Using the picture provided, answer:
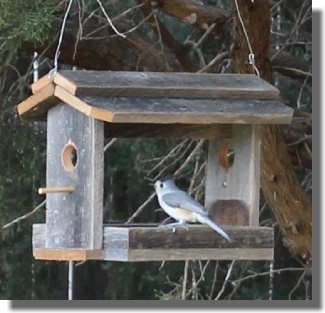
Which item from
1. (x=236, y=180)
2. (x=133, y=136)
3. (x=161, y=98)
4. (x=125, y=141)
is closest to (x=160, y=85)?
(x=161, y=98)

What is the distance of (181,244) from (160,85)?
0.36 metres

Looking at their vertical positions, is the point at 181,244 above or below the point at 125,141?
below

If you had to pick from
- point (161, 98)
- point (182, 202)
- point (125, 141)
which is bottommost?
point (182, 202)

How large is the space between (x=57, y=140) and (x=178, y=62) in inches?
62.4

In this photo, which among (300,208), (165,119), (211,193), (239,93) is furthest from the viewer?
(300,208)

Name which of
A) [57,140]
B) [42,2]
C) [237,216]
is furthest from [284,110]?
[42,2]

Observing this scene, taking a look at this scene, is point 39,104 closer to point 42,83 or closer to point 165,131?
point 42,83

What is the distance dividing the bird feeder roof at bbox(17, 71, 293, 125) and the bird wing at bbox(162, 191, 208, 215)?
20 centimetres

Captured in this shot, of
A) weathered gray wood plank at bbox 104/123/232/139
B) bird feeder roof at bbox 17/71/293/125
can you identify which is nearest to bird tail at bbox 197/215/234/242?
bird feeder roof at bbox 17/71/293/125

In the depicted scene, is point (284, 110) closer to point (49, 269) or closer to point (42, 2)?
point (42, 2)

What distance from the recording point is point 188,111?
252cm

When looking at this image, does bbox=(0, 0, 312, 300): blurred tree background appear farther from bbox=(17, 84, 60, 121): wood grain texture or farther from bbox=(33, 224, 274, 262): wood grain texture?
bbox=(33, 224, 274, 262): wood grain texture

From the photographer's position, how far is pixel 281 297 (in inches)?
244

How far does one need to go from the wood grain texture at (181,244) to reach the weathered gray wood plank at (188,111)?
25cm
